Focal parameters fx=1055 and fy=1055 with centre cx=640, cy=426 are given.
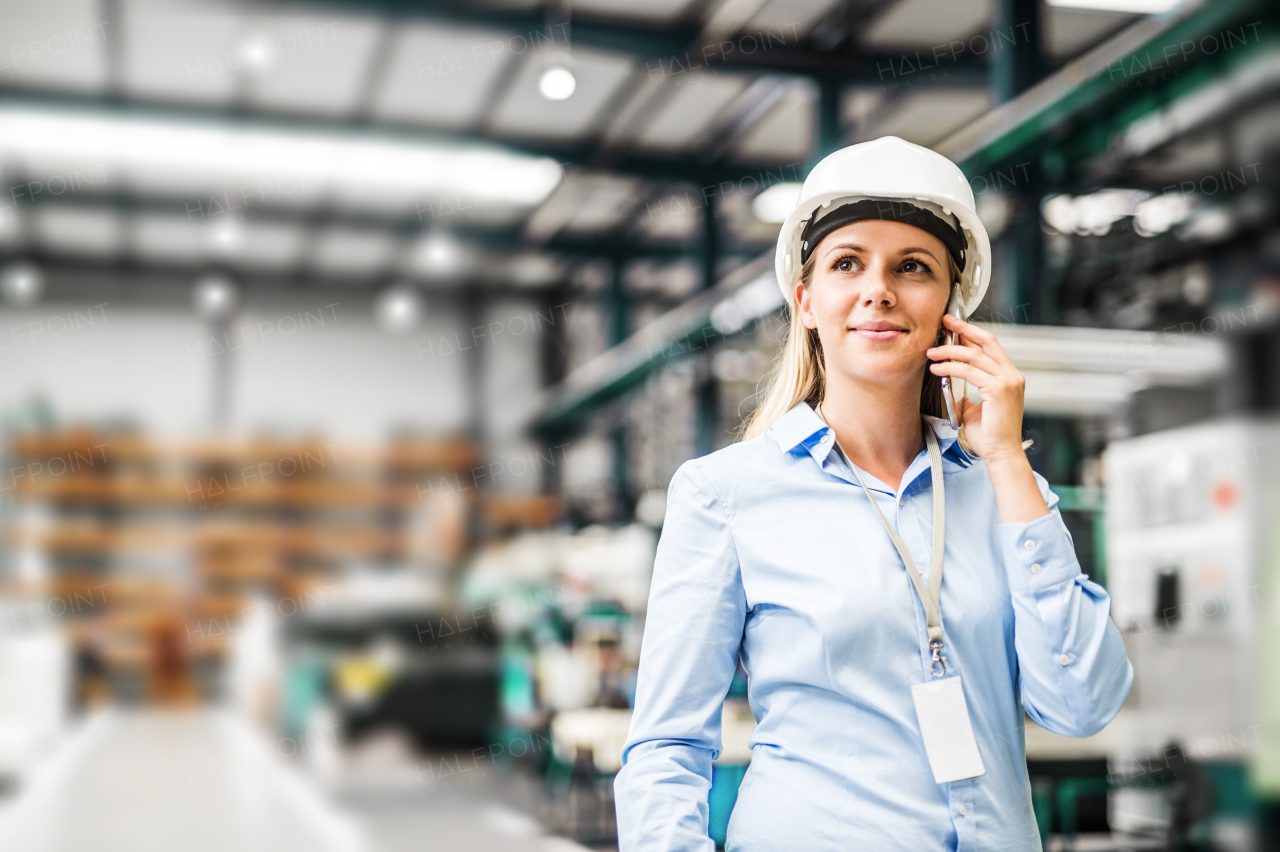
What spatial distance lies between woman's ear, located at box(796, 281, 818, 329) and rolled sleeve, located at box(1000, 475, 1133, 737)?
0.30 m

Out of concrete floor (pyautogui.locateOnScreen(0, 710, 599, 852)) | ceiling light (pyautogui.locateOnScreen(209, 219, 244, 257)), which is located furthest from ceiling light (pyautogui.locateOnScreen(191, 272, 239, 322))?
concrete floor (pyautogui.locateOnScreen(0, 710, 599, 852))

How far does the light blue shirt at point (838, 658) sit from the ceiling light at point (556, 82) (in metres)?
4.33

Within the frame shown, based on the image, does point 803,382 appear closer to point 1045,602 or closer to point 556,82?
point 1045,602

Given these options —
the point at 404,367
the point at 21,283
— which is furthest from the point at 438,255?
the point at 21,283

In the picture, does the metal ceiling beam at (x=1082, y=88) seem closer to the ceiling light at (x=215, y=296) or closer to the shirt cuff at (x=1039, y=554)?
the shirt cuff at (x=1039, y=554)

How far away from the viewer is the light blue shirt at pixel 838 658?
95 centimetres

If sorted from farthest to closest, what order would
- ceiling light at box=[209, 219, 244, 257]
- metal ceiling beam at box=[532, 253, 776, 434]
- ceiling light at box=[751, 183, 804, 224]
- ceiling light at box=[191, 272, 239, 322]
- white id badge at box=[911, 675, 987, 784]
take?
ceiling light at box=[209, 219, 244, 257] < ceiling light at box=[191, 272, 239, 322] < ceiling light at box=[751, 183, 804, 224] < metal ceiling beam at box=[532, 253, 776, 434] < white id badge at box=[911, 675, 987, 784]

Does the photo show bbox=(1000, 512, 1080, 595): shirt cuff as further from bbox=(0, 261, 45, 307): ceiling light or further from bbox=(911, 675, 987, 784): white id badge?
bbox=(0, 261, 45, 307): ceiling light

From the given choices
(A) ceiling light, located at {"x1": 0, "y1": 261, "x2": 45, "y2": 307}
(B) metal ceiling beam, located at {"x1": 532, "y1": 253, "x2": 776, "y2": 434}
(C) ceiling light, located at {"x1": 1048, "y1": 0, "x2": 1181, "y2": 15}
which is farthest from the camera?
(A) ceiling light, located at {"x1": 0, "y1": 261, "x2": 45, "y2": 307}

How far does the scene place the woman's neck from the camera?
43.7 inches

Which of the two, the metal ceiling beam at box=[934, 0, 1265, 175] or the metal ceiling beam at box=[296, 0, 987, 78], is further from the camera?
the metal ceiling beam at box=[296, 0, 987, 78]

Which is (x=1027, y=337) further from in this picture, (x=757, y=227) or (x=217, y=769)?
(x=217, y=769)

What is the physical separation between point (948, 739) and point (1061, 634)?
142mm

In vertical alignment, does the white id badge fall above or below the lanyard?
below
